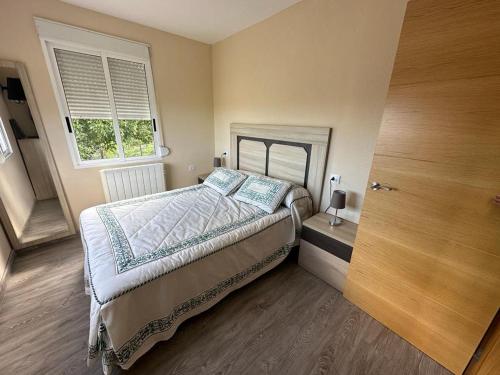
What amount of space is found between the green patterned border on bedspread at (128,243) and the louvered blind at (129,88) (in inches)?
54.9

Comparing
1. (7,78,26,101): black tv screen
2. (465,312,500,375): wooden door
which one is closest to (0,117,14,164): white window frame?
(7,78,26,101): black tv screen

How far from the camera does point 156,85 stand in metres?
2.83

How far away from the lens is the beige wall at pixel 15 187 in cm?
214

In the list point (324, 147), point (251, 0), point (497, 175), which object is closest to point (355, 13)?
point (251, 0)

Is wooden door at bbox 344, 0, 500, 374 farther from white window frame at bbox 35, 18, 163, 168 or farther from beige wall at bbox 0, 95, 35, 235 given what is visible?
beige wall at bbox 0, 95, 35, 235

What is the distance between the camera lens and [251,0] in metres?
1.96

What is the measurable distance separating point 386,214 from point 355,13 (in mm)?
1643

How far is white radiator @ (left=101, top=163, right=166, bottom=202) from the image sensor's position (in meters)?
2.66

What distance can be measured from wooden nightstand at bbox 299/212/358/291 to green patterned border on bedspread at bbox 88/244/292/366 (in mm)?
383

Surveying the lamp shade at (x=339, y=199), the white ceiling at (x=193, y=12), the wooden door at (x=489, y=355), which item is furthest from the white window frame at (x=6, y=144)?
the wooden door at (x=489, y=355)

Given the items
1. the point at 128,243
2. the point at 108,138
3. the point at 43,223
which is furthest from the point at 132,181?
the point at 128,243

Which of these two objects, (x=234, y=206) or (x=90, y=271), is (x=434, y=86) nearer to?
(x=234, y=206)

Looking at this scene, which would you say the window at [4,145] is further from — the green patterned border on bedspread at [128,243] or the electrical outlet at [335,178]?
the electrical outlet at [335,178]

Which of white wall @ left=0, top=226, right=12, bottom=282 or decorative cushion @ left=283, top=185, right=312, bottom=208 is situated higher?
decorative cushion @ left=283, top=185, right=312, bottom=208
